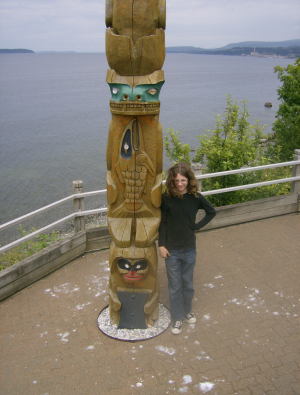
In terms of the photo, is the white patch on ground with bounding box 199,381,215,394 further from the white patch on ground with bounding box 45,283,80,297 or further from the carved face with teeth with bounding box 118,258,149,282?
the white patch on ground with bounding box 45,283,80,297

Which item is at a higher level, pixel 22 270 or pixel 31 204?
pixel 22 270

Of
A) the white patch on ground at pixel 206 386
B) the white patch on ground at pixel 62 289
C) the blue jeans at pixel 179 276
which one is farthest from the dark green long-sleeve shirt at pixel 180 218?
the white patch on ground at pixel 62 289

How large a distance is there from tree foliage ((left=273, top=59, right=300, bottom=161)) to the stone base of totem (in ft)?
27.6

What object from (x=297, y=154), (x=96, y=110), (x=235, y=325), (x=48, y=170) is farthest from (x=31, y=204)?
(x=96, y=110)

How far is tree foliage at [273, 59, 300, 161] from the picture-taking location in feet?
37.4

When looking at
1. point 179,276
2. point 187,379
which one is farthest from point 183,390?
point 179,276

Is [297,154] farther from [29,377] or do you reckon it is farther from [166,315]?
[29,377]

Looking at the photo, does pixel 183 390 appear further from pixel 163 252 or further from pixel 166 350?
pixel 163 252

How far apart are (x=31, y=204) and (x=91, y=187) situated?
2.86m

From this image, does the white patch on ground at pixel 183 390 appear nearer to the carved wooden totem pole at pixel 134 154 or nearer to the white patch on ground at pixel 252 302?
the carved wooden totem pole at pixel 134 154

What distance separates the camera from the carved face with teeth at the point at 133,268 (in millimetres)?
4184

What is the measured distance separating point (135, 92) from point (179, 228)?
1.61m

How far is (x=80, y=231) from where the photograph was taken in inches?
234

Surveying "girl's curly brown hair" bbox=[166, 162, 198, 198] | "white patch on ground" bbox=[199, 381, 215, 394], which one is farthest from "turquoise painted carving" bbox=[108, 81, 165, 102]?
"white patch on ground" bbox=[199, 381, 215, 394]
